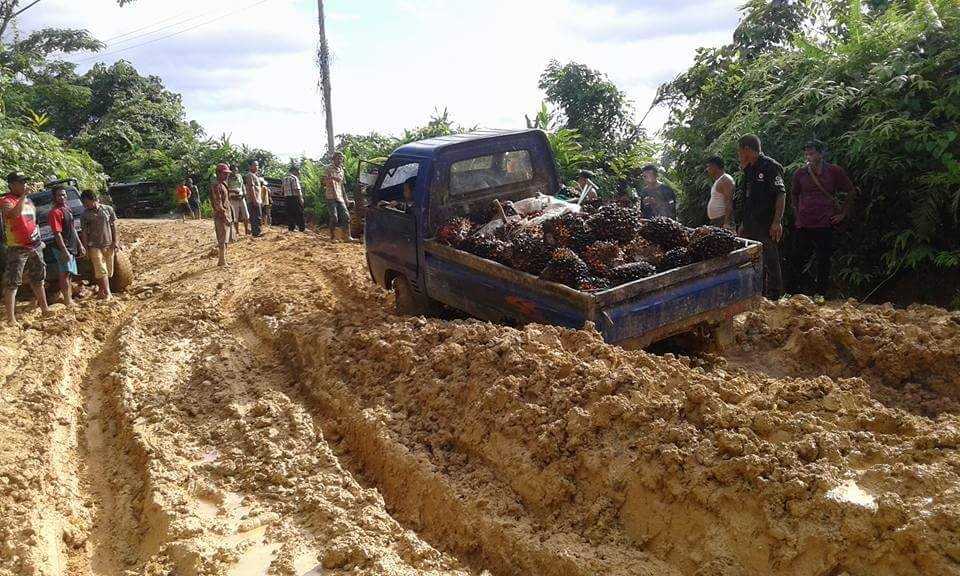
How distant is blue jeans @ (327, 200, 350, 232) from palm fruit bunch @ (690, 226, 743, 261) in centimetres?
950

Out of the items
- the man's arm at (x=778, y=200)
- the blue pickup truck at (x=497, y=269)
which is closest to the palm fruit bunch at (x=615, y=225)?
the blue pickup truck at (x=497, y=269)

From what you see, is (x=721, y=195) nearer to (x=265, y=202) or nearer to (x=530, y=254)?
(x=530, y=254)

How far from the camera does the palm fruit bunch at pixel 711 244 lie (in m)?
5.52

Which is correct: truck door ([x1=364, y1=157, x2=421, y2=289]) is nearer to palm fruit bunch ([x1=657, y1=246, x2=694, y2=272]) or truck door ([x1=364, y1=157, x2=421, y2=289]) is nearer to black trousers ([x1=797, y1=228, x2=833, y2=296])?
palm fruit bunch ([x1=657, y1=246, x2=694, y2=272])

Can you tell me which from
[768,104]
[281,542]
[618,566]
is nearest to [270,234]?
[768,104]

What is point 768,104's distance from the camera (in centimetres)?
920

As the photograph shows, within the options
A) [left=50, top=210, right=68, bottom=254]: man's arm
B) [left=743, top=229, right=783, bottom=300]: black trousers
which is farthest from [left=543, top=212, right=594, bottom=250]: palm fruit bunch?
[left=50, top=210, right=68, bottom=254]: man's arm

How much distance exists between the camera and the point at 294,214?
53.2 ft

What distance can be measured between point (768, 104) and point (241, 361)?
690 cm

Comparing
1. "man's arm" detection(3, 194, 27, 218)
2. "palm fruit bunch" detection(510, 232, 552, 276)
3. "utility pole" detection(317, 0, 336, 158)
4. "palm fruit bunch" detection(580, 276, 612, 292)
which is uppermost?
"utility pole" detection(317, 0, 336, 158)

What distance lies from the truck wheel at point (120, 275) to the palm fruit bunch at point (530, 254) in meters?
7.04

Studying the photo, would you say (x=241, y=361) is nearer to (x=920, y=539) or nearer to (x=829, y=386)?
(x=829, y=386)

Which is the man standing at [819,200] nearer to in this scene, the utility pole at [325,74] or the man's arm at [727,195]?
the man's arm at [727,195]

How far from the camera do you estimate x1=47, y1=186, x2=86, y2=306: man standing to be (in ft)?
29.0
